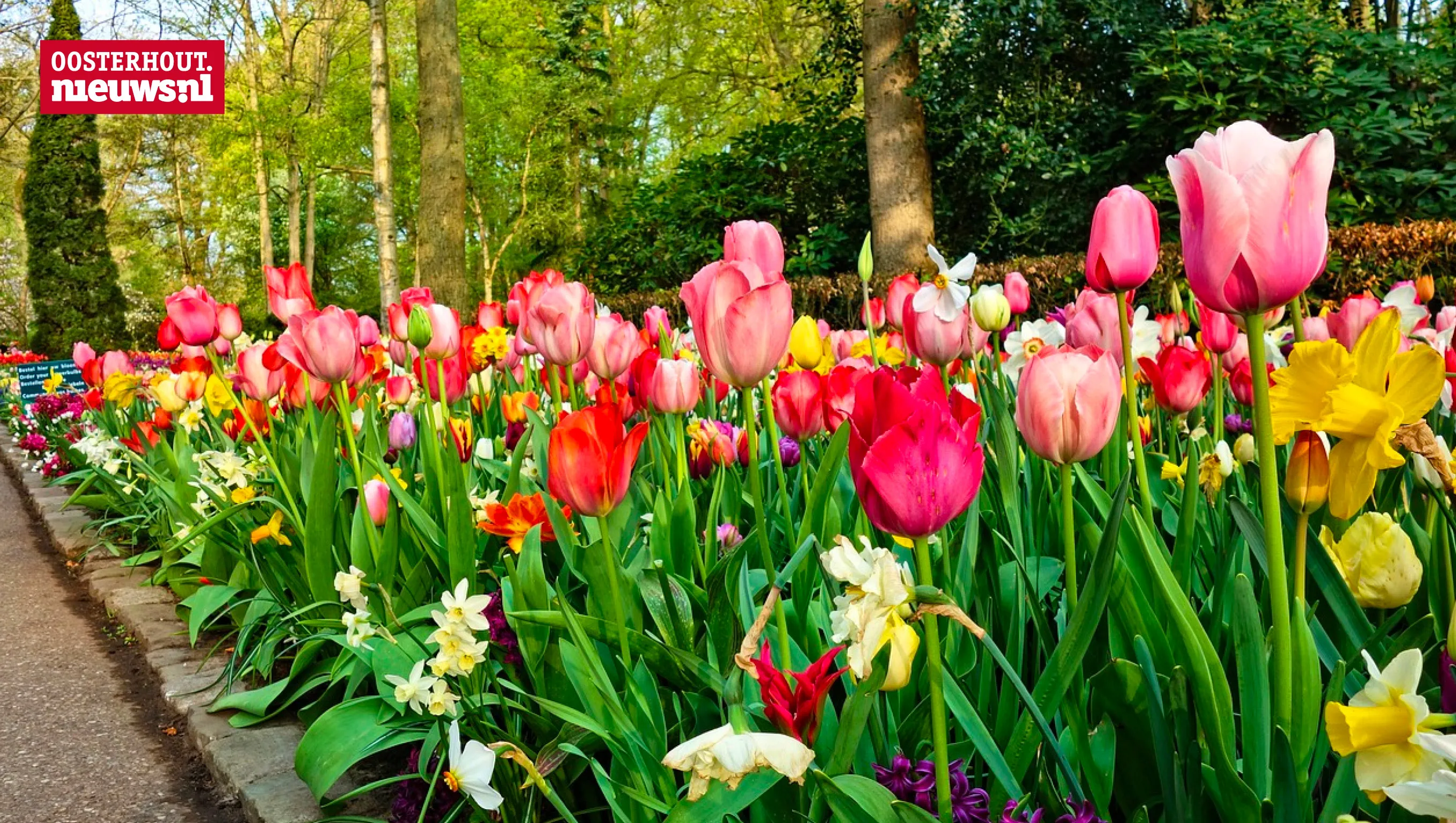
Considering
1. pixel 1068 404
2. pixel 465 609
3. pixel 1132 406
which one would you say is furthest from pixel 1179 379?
pixel 465 609

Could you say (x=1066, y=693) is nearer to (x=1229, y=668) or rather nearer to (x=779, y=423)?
(x=1229, y=668)

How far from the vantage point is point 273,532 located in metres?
2.59

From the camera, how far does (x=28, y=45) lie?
62.6ft

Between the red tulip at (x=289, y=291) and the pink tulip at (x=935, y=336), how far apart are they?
1.58 meters

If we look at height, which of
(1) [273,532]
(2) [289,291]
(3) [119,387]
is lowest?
(1) [273,532]

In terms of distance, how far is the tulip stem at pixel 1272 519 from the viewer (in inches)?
35.7

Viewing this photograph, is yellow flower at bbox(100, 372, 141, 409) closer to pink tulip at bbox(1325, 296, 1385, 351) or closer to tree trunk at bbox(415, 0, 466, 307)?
pink tulip at bbox(1325, 296, 1385, 351)

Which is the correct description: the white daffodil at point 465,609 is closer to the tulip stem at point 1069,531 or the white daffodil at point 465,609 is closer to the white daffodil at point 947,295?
the tulip stem at point 1069,531

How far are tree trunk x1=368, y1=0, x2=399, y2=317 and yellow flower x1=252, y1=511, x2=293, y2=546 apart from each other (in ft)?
29.1

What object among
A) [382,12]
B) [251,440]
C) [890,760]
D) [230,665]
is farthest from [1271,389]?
[382,12]

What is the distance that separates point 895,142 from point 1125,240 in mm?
7723

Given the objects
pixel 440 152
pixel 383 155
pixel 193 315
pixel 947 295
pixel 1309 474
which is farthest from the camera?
pixel 383 155

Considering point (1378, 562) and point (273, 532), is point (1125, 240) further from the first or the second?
point (273, 532)

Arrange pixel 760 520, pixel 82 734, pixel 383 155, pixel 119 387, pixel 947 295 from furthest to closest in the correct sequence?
pixel 383 155 < pixel 119 387 < pixel 82 734 < pixel 947 295 < pixel 760 520
